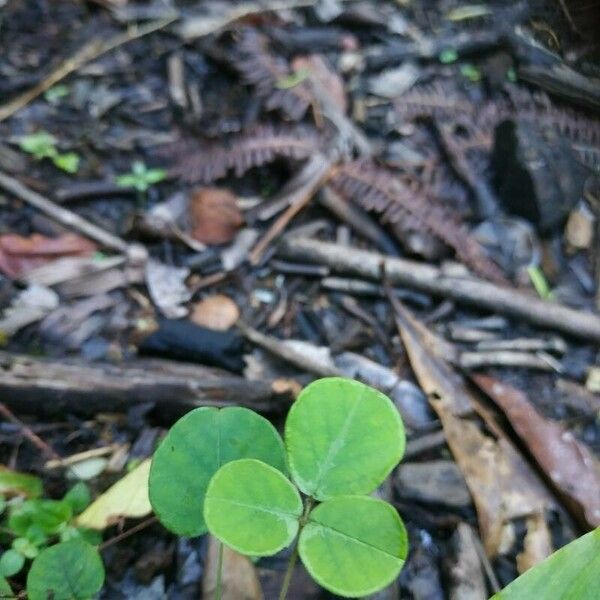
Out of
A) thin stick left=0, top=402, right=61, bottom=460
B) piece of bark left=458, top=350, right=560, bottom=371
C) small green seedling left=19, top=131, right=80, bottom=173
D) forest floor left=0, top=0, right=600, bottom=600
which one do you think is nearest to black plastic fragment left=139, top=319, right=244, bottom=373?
forest floor left=0, top=0, right=600, bottom=600

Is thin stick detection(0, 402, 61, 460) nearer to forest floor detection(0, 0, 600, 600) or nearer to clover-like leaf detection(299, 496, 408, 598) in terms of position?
forest floor detection(0, 0, 600, 600)

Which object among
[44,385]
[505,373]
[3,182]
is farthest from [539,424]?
[3,182]

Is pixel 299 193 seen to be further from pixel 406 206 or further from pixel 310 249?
pixel 406 206

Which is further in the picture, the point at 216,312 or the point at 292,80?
the point at 292,80

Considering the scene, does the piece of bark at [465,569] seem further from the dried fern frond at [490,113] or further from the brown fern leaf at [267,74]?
the brown fern leaf at [267,74]

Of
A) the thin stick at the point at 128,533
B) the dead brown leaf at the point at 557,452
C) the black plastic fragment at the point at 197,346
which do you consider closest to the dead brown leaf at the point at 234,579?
the thin stick at the point at 128,533

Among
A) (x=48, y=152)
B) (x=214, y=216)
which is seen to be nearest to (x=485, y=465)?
(x=214, y=216)
